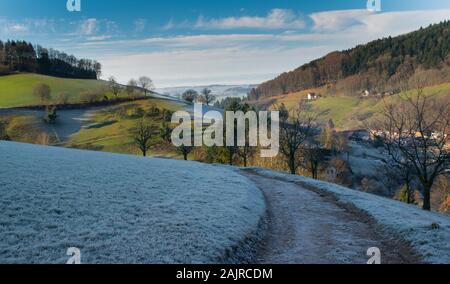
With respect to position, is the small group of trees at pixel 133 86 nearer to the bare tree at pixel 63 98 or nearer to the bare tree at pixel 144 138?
the bare tree at pixel 63 98

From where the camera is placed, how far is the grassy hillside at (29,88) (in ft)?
509

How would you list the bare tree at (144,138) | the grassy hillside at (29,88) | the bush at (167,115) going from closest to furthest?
the bare tree at (144,138) < the bush at (167,115) < the grassy hillside at (29,88)

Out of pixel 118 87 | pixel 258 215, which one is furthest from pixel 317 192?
pixel 118 87

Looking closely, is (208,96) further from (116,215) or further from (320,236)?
(320,236)

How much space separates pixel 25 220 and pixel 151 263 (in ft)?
26.8

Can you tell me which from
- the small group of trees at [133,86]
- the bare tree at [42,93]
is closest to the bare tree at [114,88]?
the small group of trees at [133,86]

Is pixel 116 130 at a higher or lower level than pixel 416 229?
higher

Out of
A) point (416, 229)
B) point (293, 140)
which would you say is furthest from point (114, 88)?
point (416, 229)

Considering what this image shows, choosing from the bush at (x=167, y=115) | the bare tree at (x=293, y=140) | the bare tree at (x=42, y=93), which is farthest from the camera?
the bare tree at (x=42, y=93)

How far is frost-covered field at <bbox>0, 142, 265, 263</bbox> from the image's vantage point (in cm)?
1722

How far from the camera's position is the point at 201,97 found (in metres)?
192

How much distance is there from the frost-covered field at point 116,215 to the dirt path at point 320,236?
62.9 inches

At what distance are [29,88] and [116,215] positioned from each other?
171 m

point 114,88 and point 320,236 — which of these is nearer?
point 320,236
